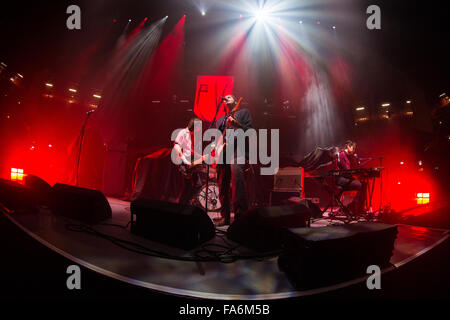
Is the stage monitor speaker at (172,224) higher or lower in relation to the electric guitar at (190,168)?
lower

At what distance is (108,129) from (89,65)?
2.25 metres

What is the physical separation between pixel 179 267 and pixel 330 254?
1.05 m

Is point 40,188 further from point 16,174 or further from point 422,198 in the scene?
point 422,198

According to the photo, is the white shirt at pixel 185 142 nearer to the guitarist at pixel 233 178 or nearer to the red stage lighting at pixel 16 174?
the guitarist at pixel 233 178

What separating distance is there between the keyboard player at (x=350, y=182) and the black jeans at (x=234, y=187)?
191 centimetres

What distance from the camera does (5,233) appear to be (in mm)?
1953

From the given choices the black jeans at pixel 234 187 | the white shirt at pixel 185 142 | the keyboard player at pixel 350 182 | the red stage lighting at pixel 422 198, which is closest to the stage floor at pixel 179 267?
the black jeans at pixel 234 187

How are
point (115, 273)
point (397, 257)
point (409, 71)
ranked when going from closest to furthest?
point (115, 273) → point (397, 257) → point (409, 71)

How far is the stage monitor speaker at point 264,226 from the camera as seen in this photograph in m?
2.06

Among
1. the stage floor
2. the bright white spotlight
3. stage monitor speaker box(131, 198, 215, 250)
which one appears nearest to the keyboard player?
the stage floor

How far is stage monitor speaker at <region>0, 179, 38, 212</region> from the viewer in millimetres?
2762
